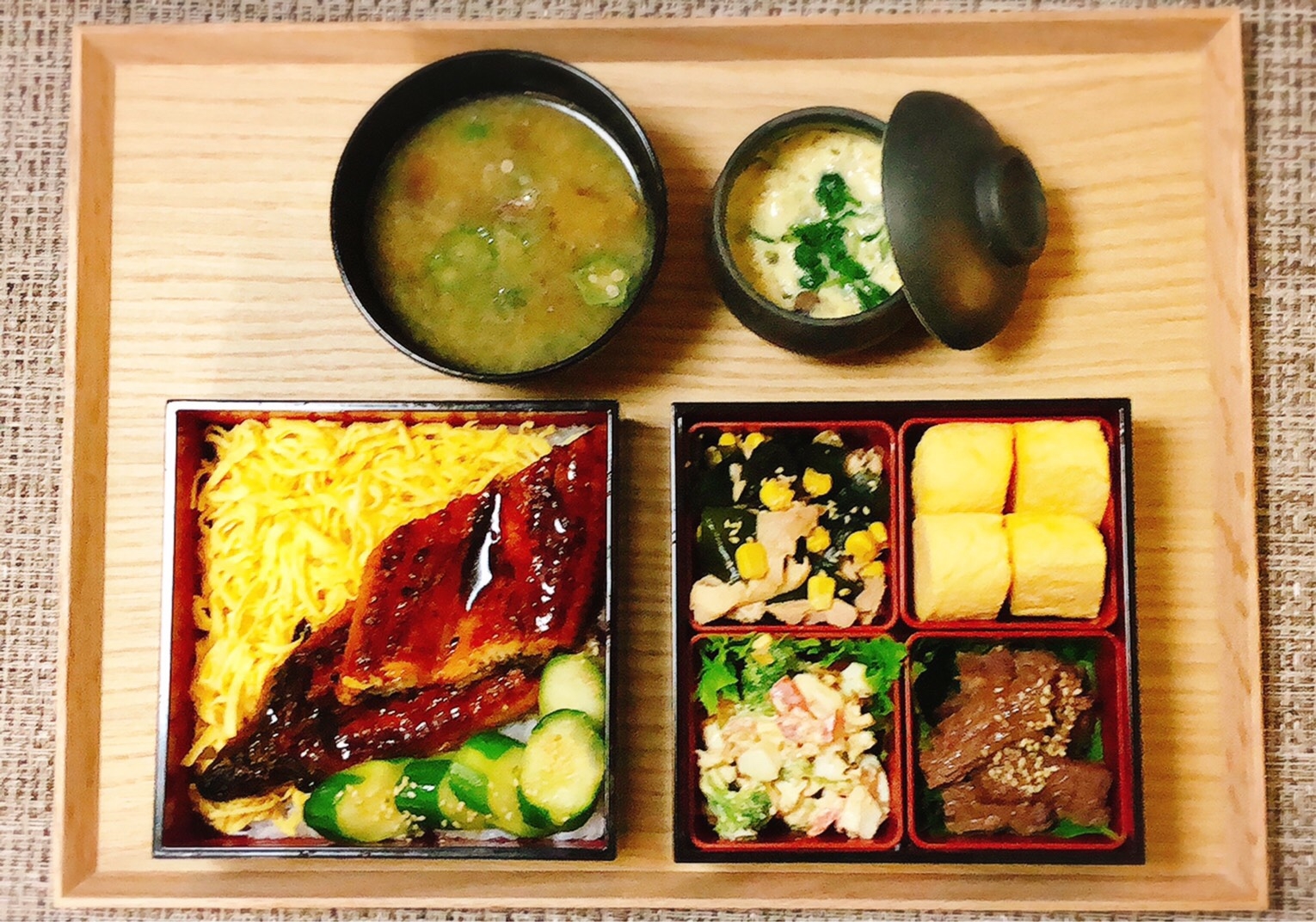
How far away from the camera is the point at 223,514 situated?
79.5 inches

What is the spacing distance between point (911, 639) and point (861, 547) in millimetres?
220

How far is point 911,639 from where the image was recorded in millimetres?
1969

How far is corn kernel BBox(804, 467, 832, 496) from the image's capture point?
203 centimetres

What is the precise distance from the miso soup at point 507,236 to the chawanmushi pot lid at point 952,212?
0.54m

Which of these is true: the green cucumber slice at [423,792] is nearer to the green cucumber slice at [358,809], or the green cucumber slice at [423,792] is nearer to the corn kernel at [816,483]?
the green cucumber slice at [358,809]

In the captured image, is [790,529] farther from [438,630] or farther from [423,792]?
[423,792]

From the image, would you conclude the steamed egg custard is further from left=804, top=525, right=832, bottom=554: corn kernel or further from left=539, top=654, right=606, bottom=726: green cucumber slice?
left=539, top=654, right=606, bottom=726: green cucumber slice

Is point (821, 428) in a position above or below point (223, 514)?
above

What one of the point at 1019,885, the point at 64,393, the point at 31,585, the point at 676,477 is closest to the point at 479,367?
the point at 676,477

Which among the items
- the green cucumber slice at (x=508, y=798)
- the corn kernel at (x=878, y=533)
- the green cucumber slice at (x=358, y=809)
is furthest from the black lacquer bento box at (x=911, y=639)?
the green cucumber slice at (x=358, y=809)

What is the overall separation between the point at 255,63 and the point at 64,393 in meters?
0.92

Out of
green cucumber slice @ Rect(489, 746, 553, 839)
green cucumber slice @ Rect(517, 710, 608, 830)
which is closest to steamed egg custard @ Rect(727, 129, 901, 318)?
green cucumber slice @ Rect(517, 710, 608, 830)

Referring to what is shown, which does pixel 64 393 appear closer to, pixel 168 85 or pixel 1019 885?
pixel 168 85

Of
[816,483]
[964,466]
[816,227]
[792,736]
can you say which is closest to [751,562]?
[816,483]
